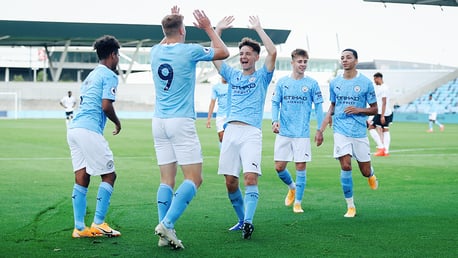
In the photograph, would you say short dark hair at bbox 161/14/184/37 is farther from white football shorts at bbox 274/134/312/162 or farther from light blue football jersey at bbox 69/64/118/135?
white football shorts at bbox 274/134/312/162

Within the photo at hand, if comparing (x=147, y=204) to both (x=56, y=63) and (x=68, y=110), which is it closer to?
(x=68, y=110)

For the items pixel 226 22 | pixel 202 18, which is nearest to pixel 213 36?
pixel 202 18

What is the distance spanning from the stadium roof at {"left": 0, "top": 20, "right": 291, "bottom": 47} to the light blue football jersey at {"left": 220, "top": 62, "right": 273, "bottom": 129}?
5955cm

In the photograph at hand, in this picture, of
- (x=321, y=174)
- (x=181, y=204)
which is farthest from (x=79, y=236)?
(x=321, y=174)

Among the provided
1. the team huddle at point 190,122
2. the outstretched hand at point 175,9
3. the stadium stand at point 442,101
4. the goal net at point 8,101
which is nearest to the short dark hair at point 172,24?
the team huddle at point 190,122

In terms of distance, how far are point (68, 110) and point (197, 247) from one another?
117 feet

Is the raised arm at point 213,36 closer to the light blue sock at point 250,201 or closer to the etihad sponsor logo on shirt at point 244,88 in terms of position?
the etihad sponsor logo on shirt at point 244,88

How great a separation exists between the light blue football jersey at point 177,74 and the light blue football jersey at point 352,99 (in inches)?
125

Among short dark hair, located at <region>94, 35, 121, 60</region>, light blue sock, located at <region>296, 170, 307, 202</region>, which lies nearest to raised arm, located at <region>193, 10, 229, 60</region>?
short dark hair, located at <region>94, 35, 121, 60</region>

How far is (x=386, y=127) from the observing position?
2086cm

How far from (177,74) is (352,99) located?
3.46 metres

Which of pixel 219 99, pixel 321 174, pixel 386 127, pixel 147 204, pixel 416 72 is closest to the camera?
pixel 147 204

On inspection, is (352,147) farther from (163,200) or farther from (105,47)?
(105,47)

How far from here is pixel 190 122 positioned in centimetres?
753
